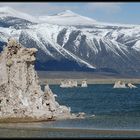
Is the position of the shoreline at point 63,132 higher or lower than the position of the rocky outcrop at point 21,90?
lower

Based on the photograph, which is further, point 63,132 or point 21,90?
point 21,90

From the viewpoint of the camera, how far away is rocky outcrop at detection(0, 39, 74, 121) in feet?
178

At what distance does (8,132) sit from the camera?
45.4 m

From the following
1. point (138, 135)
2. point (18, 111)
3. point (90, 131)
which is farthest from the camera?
point (18, 111)

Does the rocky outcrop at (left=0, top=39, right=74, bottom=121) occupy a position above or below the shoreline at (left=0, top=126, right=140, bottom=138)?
above

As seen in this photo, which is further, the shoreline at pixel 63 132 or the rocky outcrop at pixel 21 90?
the rocky outcrop at pixel 21 90

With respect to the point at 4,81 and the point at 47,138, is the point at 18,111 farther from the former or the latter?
the point at 47,138

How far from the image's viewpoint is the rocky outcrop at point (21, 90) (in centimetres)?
5425

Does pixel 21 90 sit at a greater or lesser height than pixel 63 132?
greater

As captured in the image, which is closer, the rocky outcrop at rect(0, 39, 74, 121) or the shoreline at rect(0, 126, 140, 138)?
the shoreline at rect(0, 126, 140, 138)

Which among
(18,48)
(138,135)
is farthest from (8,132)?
(18,48)

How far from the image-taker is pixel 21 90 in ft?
181

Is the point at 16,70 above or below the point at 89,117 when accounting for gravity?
above

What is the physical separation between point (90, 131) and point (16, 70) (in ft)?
36.4
